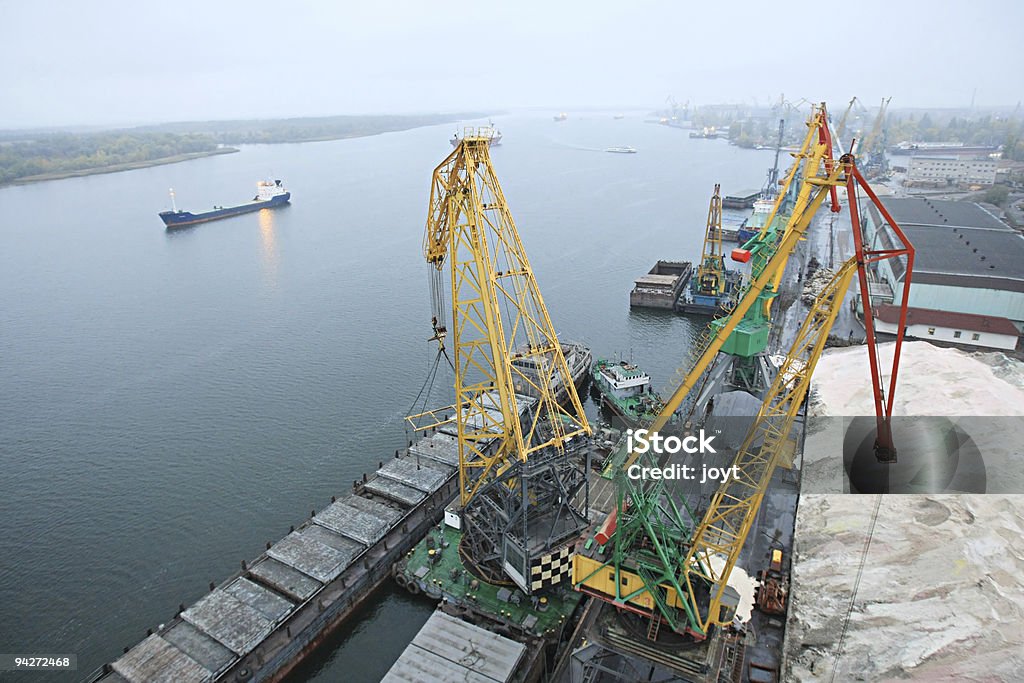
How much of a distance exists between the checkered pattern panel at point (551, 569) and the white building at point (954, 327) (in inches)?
1233

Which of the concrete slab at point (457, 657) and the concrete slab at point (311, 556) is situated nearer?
the concrete slab at point (457, 657)

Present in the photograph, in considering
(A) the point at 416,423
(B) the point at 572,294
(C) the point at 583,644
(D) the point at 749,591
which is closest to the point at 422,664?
(C) the point at 583,644

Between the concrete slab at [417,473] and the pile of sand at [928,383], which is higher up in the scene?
the pile of sand at [928,383]

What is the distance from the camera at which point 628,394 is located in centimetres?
3428

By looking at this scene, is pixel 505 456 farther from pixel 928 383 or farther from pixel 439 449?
pixel 928 383

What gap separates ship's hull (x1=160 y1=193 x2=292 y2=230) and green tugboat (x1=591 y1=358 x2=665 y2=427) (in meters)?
73.5

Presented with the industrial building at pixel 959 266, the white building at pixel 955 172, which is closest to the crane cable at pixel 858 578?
the industrial building at pixel 959 266

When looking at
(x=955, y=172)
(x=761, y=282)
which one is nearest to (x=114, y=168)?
(x=761, y=282)

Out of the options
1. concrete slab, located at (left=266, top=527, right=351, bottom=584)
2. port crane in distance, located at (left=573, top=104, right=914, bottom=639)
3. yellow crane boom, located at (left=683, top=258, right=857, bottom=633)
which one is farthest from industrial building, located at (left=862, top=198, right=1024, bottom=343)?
concrete slab, located at (left=266, top=527, right=351, bottom=584)

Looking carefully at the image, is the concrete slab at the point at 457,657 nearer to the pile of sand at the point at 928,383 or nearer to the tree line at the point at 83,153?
the pile of sand at the point at 928,383

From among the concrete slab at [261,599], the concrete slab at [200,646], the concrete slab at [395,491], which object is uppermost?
the concrete slab at [395,491]

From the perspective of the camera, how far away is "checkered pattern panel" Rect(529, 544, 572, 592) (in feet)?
62.5

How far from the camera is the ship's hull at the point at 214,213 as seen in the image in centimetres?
8406

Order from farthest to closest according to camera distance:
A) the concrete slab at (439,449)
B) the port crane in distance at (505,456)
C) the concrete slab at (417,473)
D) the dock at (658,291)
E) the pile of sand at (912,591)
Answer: the dock at (658,291), the concrete slab at (439,449), the concrete slab at (417,473), the port crane in distance at (505,456), the pile of sand at (912,591)
